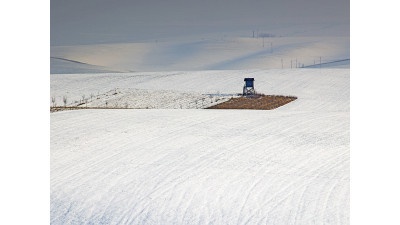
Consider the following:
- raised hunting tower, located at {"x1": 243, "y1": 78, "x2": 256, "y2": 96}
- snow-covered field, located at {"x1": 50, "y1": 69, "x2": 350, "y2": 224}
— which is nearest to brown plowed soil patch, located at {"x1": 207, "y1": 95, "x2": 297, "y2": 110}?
raised hunting tower, located at {"x1": 243, "y1": 78, "x2": 256, "y2": 96}

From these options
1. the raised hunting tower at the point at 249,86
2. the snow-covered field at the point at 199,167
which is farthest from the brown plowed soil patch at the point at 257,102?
the snow-covered field at the point at 199,167

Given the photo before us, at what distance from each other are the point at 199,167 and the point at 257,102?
470 inches

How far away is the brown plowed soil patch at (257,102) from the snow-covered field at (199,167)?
369 centimetres

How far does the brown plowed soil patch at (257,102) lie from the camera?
19.3 metres

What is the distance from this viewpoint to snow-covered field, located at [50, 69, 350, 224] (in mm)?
6848

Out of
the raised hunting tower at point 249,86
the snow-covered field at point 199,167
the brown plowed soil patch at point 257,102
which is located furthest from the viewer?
the raised hunting tower at point 249,86

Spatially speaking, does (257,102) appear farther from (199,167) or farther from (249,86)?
(199,167)

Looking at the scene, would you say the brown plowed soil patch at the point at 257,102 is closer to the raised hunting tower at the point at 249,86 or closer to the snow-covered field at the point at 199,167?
the raised hunting tower at the point at 249,86
